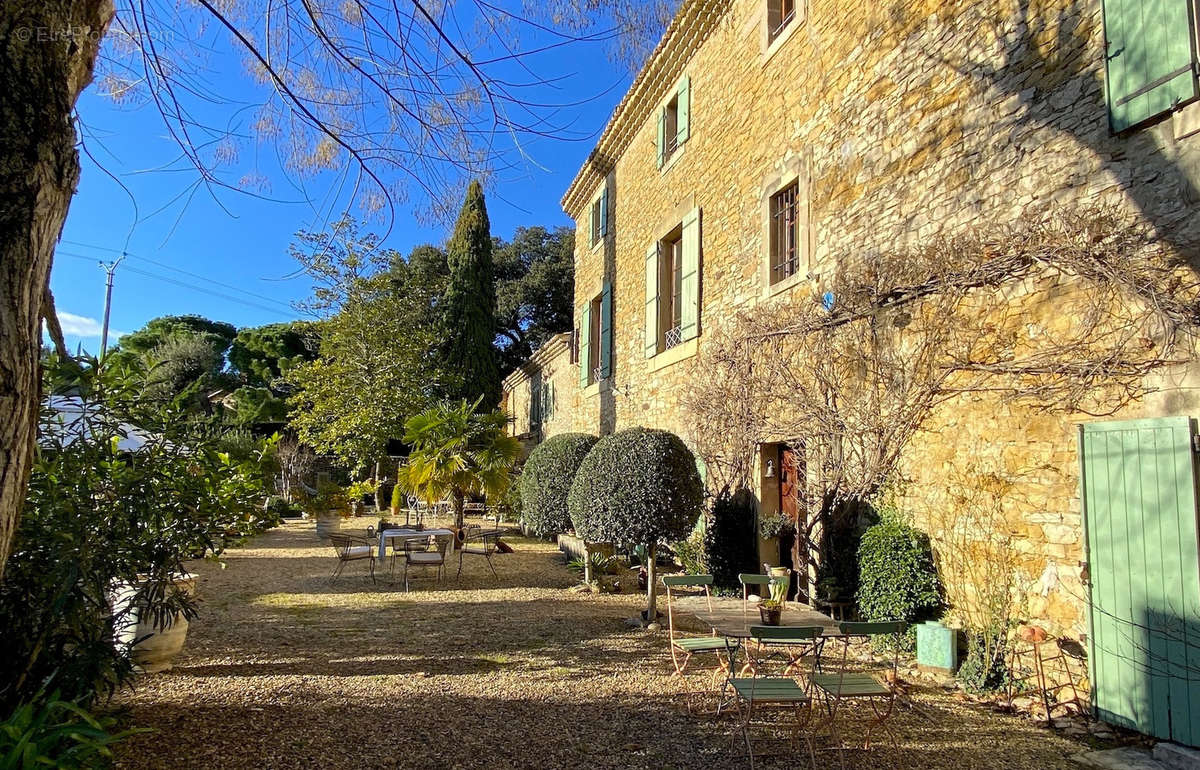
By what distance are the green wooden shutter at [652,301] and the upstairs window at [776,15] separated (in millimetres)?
3743

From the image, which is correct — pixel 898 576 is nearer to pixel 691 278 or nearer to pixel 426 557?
pixel 691 278

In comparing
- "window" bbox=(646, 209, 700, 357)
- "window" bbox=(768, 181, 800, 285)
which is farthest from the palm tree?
"window" bbox=(768, 181, 800, 285)

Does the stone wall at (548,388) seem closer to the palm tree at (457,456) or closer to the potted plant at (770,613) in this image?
the palm tree at (457,456)

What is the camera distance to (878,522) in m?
5.90

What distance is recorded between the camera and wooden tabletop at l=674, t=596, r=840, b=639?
443cm

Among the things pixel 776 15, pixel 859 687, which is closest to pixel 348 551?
pixel 859 687

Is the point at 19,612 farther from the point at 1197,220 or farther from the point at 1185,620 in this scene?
the point at 1197,220

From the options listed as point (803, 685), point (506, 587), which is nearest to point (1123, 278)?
point (803, 685)

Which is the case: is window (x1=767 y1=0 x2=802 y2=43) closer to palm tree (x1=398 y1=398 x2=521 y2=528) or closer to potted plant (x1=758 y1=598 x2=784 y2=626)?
potted plant (x1=758 y1=598 x2=784 y2=626)


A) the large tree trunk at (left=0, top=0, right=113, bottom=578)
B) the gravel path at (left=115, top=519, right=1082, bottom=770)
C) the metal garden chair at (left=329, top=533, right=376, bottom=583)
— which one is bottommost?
the gravel path at (left=115, top=519, right=1082, bottom=770)

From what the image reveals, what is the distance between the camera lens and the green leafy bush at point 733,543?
7.93 meters

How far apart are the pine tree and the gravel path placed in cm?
1398

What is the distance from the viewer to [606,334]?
13.6 meters

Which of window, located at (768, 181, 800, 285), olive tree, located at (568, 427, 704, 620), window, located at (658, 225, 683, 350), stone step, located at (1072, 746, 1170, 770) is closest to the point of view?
stone step, located at (1072, 746, 1170, 770)
